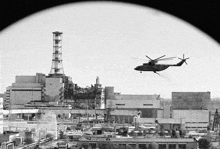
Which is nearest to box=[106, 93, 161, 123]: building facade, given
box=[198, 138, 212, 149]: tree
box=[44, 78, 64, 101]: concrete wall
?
box=[44, 78, 64, 101]: concrete wall

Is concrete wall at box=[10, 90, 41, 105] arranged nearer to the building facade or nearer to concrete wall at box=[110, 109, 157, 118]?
the building facade

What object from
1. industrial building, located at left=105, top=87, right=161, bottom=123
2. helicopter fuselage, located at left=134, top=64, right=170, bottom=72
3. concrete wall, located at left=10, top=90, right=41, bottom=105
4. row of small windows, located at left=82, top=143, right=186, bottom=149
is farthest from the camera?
concrete wall, located at left=10, top=90, right=41, bottom=105

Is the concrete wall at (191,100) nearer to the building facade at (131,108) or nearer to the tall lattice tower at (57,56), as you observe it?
the building facade at (131,108)

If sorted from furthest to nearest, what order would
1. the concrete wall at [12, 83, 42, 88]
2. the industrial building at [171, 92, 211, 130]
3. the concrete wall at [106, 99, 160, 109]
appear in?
the concrete wall at [12, 83, 42, 88] → the concrete wall at [106, 99, 160, 109] → the industrial building at [171, 92, 211, 130]

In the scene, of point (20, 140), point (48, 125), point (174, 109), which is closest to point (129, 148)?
point (20, 140)

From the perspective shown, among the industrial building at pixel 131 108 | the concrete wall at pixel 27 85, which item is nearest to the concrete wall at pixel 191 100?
the industrial building at pixel 131 108

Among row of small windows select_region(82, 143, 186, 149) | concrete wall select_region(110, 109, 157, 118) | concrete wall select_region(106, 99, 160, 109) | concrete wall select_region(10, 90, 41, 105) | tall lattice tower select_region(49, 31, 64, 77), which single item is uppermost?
tall lattice tower select_region(49, 31, 64, 77)

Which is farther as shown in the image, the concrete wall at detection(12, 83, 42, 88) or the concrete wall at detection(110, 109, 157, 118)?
the concrete wall at detection(12, 83, 42, 88)
